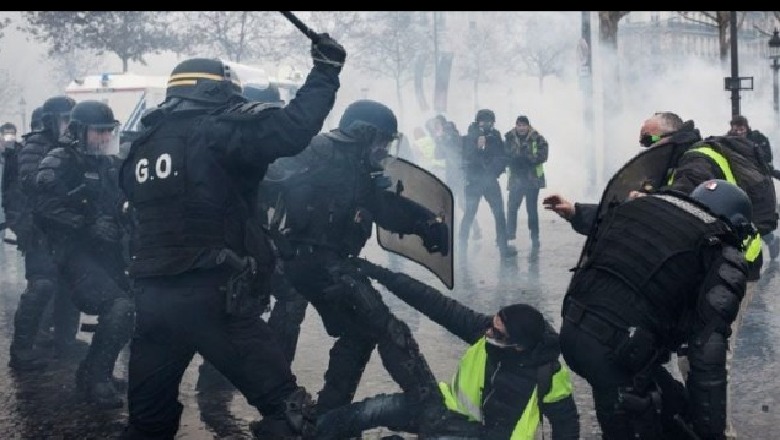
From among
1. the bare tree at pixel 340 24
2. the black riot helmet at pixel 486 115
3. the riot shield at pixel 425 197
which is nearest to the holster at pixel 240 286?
the riot shield at pixel 425 197

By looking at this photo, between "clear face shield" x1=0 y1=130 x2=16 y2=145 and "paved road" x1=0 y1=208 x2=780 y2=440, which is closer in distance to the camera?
"paved road" x1=0 y1=208 x2=780 y2=440

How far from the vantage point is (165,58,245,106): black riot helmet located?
4.27m

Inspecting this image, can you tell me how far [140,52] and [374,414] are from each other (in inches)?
1133

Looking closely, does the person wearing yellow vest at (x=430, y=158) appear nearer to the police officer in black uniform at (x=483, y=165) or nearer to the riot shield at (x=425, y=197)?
the police officer in black uniform at (x=483, y=165)

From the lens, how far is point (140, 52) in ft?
105

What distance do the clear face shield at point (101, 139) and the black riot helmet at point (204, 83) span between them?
2.60 m

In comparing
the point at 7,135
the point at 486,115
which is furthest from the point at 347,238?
the point at 7,135

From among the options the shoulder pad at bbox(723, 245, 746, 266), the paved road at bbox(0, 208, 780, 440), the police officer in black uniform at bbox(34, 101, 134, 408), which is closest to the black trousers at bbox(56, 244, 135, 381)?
the police officer in black uniform at bbox(34, 101, 134, 408)

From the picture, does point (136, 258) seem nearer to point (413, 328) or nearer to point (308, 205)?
point (308, 205)

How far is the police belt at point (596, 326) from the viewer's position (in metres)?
4.03

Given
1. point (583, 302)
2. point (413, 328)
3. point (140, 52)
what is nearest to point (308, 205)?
point (583, 302)

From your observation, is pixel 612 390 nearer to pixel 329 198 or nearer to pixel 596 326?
pixel 596 326

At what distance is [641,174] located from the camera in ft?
16.1

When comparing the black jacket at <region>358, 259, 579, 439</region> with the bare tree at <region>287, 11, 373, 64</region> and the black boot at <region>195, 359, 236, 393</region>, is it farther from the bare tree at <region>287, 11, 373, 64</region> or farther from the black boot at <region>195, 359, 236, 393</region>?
the bare tree at <region>287, 11, 373, 64</region>
